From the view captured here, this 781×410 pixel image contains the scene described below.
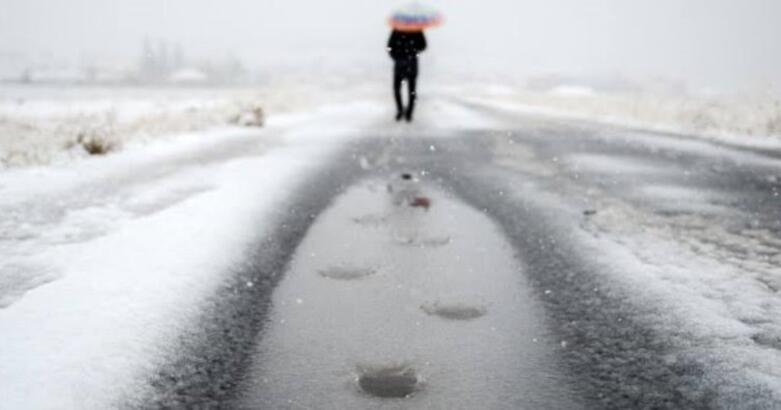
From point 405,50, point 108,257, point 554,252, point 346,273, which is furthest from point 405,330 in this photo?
point 405,50

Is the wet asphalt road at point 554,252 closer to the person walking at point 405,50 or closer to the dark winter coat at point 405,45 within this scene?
the person walking at point 405,50

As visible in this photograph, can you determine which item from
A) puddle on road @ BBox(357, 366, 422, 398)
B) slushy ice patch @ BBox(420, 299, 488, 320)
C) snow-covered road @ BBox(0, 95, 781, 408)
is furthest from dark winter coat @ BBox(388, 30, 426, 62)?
puddle on road @ BBox(357, 366, 422, 398)

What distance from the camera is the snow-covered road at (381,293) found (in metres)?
1.81

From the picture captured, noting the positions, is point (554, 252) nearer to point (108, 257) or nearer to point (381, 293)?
point (381, 293)

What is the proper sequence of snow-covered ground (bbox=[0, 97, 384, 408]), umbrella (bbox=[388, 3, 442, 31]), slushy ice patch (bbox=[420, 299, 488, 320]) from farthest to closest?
umbrella (bbox=[388, 3, 442, 31]), slushy ice patch (bbox=[420, 299, 488, 320]), snow-covered ground (bbox=[0, 97, 384, 408])

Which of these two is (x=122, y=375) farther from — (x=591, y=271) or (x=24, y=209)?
(x=24, y=209)

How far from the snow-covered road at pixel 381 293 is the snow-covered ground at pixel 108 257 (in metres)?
0.01

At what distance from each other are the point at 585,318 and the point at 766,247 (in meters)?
1.61

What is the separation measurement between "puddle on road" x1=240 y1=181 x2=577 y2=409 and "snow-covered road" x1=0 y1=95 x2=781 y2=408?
0.5 inches

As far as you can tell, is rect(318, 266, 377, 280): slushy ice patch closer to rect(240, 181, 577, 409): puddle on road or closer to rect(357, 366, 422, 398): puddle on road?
rect(240, 181, 577, 409): puddle on road

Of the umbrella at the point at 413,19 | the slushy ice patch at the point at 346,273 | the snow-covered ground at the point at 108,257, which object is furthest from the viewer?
the umbrella at the point at 413,19

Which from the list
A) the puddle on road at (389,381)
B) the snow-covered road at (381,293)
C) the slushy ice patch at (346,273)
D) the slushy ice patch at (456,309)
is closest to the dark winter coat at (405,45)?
the snow-covered road at (381,293)

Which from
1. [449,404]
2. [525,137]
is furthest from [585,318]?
[525,137]

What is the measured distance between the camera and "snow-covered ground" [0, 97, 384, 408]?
1.74 meters
